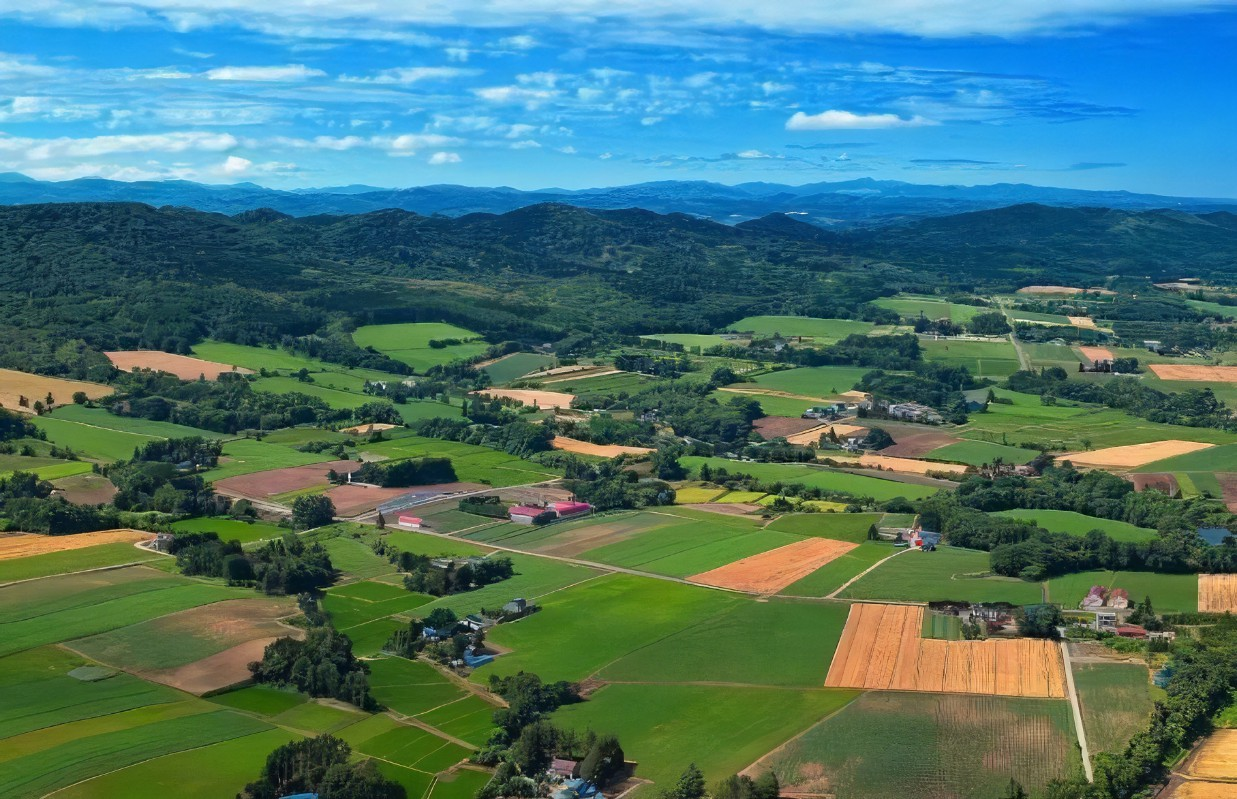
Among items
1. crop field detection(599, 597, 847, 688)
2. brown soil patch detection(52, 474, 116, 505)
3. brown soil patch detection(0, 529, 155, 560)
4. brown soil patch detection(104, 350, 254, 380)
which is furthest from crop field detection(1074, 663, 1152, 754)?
brown soil patch detection(104, 350, 254, 380)

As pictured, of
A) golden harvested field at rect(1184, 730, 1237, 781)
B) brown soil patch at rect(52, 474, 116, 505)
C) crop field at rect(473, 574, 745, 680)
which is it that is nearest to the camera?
golden harvested field at rect(1184, 730, 1237, 781)

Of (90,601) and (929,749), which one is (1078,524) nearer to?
(929,749)

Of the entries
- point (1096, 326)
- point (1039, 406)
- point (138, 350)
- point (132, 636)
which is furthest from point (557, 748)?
point (1096, 326)

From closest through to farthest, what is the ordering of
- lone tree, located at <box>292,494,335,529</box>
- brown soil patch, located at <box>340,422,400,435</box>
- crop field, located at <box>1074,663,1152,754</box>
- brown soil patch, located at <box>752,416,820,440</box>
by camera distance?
crop field, located at <box>1074,663,1152,754</box> → lone tree, located at <box>292,494,335,529</box> → brown soil patch, located at <box>340,422,400,435</box> → brown soil patch, located at <box>752,416,820,440</box>

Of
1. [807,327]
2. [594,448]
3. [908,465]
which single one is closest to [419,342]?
[807,327]

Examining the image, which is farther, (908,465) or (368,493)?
(908,465)

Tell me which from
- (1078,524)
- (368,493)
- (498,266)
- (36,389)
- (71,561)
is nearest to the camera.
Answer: (71,561)

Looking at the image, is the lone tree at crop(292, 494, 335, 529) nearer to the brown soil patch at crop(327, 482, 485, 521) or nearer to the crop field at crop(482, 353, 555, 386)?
Result: the brown soil patch at crop(327, 482, 485, 521)
